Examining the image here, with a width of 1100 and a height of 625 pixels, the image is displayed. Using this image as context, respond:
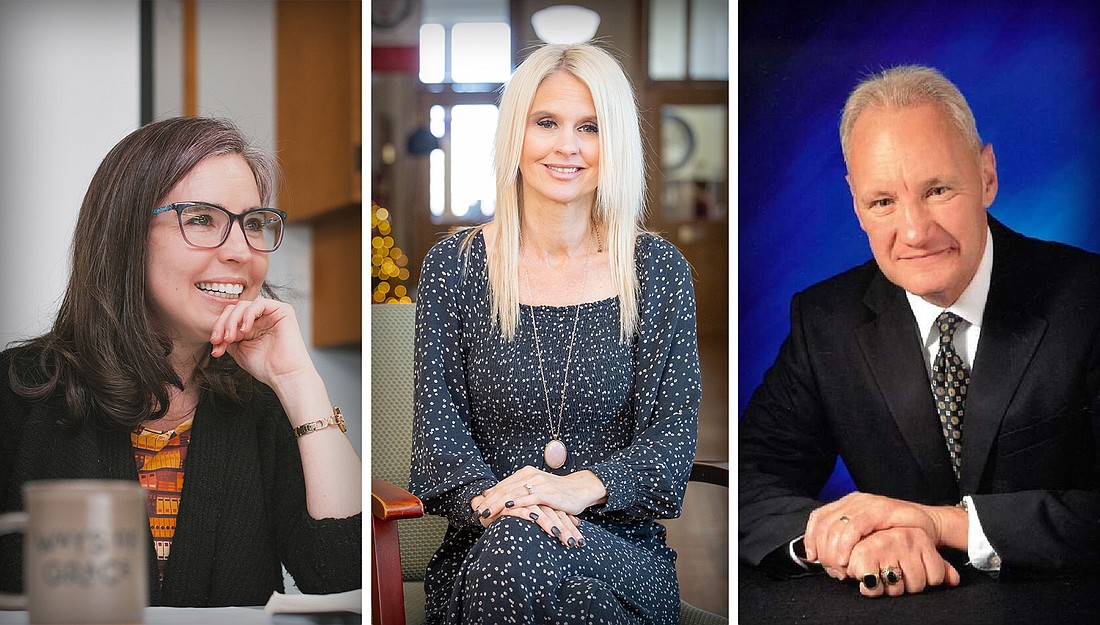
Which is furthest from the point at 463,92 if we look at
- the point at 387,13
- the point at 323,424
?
the point at 323,424

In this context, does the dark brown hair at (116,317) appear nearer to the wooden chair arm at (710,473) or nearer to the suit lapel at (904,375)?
the wooden chair arm at (710,473)

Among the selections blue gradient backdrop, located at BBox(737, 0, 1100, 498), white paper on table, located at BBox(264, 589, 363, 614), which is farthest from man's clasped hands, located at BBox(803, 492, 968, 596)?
white paper on table, located at BBox(264, 589, 363, 614)

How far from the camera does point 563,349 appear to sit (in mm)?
3105

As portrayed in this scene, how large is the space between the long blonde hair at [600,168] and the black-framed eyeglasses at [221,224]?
1.74ft

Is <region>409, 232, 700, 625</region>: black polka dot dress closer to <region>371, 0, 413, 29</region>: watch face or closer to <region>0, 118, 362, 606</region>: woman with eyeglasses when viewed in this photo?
<region>0, 118, 362, 606</region>: woman with eyeglasses

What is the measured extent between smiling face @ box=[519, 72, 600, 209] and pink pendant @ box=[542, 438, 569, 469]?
652mm

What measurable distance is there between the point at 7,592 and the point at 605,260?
6.00 feet

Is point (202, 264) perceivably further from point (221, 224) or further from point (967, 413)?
point (967, 413)

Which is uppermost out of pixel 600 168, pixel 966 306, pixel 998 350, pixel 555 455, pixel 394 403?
pixel 600 168

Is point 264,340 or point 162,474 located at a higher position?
point 264,340

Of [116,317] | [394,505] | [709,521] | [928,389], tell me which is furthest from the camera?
[709,521]

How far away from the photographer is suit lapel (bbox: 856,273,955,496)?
3.22 m

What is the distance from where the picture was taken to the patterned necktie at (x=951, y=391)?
10.6 feet

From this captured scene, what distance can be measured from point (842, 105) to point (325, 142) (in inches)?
56.9
